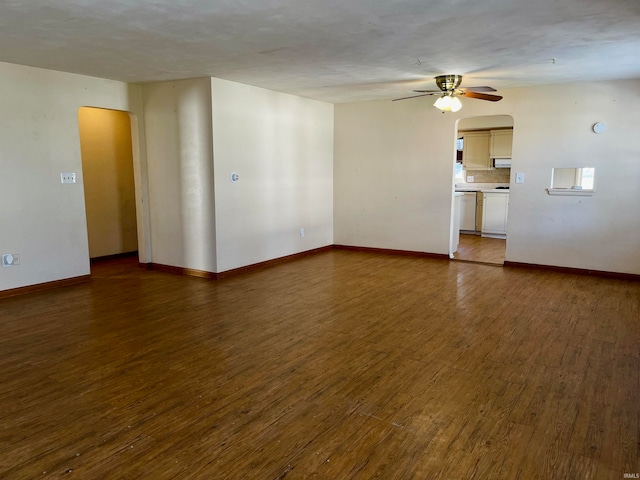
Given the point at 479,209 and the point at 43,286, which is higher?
the point at 479,209

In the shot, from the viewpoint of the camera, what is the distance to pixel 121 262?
6.65m

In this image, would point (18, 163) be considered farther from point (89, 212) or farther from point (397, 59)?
point (397, 59)

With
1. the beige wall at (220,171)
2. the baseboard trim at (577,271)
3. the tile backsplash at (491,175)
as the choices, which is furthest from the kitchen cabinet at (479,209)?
the beige wall at (220,171)

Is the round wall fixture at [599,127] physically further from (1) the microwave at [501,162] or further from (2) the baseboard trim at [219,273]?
(2) the baseboard trim at [219,273]

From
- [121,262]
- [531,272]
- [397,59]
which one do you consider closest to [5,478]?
[397,59]

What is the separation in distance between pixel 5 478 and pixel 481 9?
362cm

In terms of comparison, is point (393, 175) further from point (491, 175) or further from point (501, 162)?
point (491, 175)

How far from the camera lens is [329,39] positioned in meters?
3.58

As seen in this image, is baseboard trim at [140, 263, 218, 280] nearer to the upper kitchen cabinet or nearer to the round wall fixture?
the round wall fixture

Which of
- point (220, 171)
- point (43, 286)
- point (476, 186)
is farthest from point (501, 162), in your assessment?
point (43, 286)

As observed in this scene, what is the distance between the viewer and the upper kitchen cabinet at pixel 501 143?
8703 mm

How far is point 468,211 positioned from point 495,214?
631mm

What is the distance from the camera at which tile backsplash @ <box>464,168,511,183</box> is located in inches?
361

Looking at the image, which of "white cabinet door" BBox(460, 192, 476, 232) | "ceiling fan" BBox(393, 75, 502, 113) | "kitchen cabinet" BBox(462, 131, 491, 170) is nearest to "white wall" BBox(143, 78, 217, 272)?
"ceiling fan" BBox(393, 75, 502, 113)
